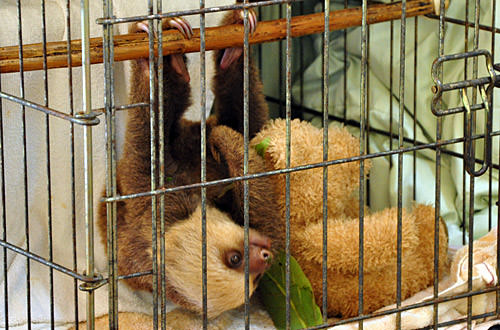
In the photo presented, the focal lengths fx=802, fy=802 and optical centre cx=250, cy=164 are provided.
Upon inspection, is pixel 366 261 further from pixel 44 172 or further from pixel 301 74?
pixel 301 74

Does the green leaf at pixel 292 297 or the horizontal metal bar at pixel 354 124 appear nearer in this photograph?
the green leaf at pixel 292 297

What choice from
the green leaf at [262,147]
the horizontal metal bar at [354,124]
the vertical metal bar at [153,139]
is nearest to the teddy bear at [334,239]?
the green leaf at [262,147]

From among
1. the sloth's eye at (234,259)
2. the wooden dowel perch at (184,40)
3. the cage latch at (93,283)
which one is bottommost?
the sloth's eye at (234,259)

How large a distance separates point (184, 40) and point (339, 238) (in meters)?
0.40

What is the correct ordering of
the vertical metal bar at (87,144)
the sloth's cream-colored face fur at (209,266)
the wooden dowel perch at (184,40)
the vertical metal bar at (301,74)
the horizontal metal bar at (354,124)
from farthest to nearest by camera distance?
the vertical metal bar at (301,74), the horizontal metal bar at (354,124), the sloth's cream-colored face fur at (209,266), the wooden dowel perch at (184,40), the vertical metal bar at (87,144)

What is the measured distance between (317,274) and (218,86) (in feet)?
1.24

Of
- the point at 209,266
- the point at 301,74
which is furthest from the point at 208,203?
the point at 301,74

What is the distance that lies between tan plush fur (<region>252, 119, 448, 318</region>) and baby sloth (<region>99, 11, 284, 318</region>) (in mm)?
42

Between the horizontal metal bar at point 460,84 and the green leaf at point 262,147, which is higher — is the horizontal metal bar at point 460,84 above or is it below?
above

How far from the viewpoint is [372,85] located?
1712mm

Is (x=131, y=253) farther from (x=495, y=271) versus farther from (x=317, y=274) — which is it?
(x=495, y=271)

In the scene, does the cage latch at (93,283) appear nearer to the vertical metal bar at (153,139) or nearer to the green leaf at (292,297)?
the vertical metal bar at (153,139)

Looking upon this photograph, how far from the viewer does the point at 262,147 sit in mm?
1312

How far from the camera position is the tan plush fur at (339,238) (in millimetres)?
1272
